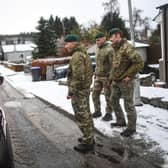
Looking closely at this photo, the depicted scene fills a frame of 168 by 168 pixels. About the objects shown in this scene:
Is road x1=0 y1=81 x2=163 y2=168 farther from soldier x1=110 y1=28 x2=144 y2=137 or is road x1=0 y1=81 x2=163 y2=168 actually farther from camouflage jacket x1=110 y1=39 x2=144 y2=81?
camouflage jacket x1=110 y1=39 x2=144 y2=81

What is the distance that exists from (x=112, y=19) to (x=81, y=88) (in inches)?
1793

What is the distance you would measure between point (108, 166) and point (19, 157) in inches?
58.6

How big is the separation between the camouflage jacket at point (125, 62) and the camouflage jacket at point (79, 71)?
2.17 feet

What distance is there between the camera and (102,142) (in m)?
6.40

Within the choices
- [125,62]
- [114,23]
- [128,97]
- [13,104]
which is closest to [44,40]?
[114,23]

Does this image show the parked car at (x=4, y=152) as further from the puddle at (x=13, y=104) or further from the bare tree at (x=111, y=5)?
the bare tree at (x=111, y=5)

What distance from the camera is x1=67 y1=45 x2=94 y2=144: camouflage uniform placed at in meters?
5.81

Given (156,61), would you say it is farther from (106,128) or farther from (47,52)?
(106,128)

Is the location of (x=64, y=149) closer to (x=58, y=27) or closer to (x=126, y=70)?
(x=126, y=70)

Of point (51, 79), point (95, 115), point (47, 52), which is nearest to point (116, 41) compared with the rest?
point (95, 115)

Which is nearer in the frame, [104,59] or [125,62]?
[125,62]

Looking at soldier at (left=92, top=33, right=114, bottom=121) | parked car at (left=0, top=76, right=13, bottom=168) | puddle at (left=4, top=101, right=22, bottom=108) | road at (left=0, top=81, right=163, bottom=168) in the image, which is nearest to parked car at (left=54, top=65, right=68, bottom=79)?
puddle at (left=4, top=101, right=22, bottom=108)

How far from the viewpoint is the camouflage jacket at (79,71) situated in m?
5.75

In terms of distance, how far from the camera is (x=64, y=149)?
6.06 meters
